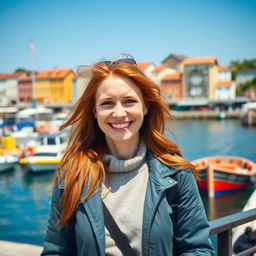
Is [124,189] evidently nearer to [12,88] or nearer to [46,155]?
[46,155]

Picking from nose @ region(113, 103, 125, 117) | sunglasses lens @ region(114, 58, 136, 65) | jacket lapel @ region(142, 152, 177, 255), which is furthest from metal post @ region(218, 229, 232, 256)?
sunglasses lens @ region(114, 58, 136, 65)

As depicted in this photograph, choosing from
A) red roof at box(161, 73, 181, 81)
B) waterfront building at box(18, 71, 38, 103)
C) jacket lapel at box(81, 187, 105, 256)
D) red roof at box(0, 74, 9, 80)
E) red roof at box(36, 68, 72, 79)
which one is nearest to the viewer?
jacket lapel at box(81, 187, 105, 256)

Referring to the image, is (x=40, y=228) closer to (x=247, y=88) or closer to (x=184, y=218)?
(x=184, y=218)

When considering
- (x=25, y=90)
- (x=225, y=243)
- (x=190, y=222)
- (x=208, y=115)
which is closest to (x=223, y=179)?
(x=225, y=243)

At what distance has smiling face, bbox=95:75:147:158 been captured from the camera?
72.1 inches

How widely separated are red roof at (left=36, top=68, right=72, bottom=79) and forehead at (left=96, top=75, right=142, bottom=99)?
300 feet

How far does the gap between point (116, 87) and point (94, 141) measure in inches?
15.4

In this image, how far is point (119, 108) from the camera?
1843mm

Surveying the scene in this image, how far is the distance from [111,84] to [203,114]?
222ft

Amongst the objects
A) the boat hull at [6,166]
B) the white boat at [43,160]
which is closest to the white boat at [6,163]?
the boat hull at [6,166]

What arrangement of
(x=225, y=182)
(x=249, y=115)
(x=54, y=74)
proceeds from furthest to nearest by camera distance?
(x=54, y=74), (x=249, y=115), (x=225, y=182)

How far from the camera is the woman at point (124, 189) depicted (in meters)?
1.69

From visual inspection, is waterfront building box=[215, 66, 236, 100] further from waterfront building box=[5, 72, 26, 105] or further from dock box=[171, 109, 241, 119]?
waterfront building box=[5, 72, 26, 105]

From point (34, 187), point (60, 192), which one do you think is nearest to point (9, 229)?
point (34, 187)
